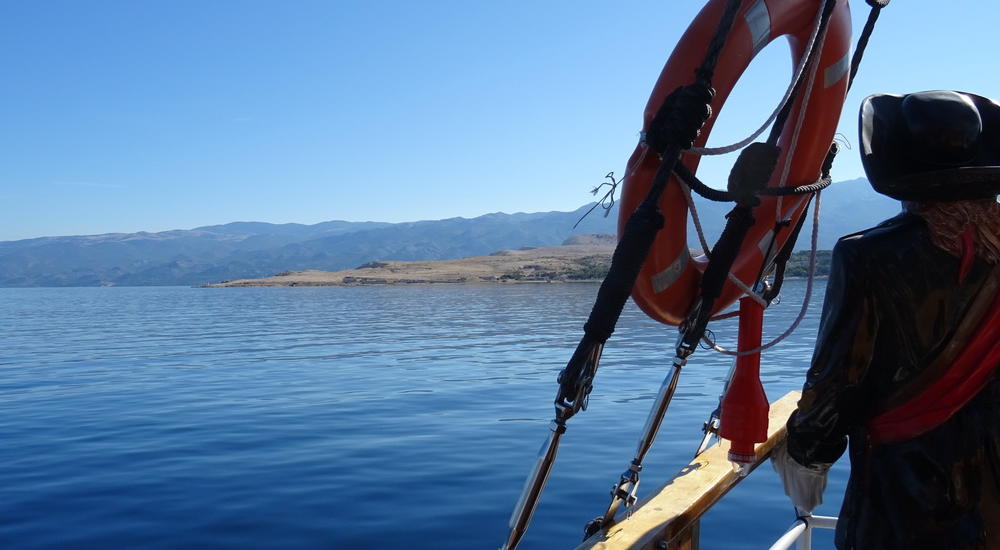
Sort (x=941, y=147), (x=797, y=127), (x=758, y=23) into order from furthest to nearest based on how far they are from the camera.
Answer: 1. (x=797, y=127)
2. (x=758, y=23)
3. (x=941, y=147)

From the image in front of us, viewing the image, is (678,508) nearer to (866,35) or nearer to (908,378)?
(908,378)

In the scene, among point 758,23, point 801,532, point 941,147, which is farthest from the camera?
point 758,23

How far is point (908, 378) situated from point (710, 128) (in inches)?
85.2

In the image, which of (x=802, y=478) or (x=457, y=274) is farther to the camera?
(x=457, y=274)

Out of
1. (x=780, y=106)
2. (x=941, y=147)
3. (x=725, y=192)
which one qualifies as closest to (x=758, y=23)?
(x=780, y=106)

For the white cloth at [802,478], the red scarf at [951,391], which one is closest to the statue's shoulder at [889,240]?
the red scarf at [951,391]

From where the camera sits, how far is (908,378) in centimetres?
222

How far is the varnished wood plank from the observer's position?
3.73 meters

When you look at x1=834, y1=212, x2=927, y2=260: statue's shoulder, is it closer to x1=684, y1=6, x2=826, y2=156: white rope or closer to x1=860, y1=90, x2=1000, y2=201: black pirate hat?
x1=860, y1=90, x2=1000, y2=201: black pirate hat

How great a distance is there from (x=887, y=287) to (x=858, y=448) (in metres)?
0.50

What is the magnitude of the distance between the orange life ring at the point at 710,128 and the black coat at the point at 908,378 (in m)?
1.73

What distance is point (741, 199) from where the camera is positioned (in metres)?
4.09

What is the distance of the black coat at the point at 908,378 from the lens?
2160 mm

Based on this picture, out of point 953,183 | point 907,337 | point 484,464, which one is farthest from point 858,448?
point 484,464
